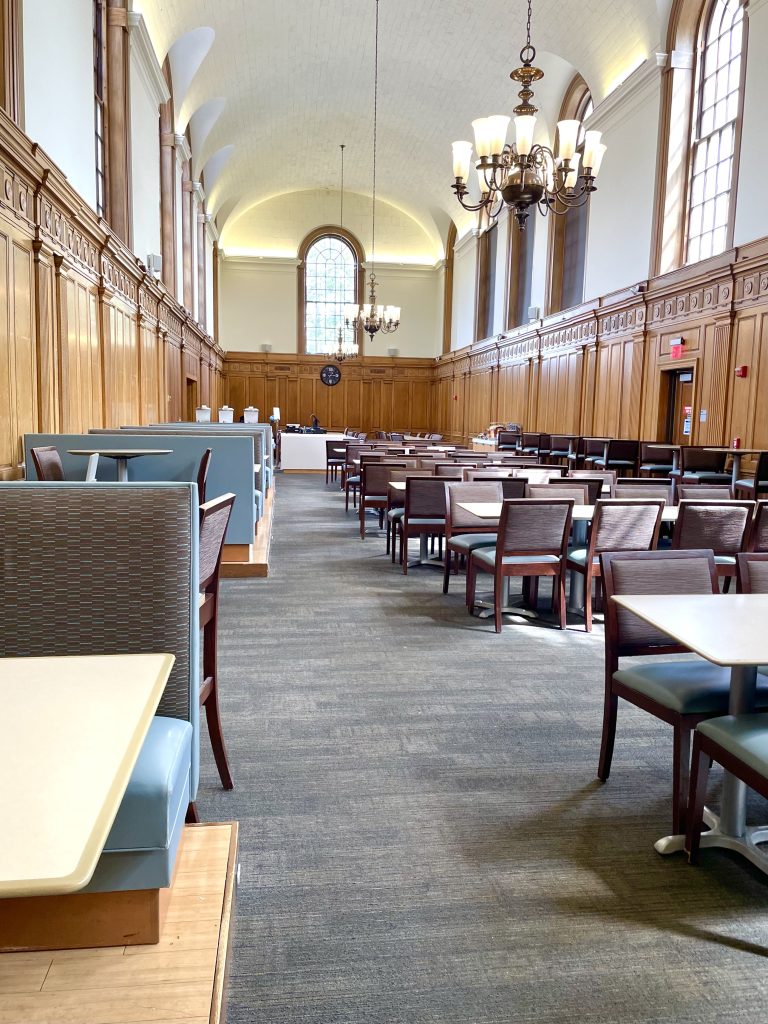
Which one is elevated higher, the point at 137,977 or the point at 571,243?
the point at 571,243

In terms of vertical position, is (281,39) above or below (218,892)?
above

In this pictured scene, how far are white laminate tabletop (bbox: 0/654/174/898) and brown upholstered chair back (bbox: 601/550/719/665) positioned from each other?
1528 mm

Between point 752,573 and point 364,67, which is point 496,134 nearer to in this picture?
point 752,573

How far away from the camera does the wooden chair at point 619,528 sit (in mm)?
4102

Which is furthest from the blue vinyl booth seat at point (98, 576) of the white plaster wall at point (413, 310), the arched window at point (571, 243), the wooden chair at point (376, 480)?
the white plaster wall at point (413, 310)

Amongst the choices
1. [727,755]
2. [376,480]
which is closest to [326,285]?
[376,480]

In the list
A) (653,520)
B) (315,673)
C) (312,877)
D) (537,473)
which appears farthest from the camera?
(537,473)

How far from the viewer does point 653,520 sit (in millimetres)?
4172

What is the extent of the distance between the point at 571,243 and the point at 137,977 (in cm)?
1359

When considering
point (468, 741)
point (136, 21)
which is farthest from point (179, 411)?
point (468, 741)

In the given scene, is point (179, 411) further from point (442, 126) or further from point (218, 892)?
point (218, 892)

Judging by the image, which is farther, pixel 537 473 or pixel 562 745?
pixel 537 473

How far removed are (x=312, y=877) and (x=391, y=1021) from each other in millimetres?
499

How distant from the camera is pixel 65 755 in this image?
34.9 inches
